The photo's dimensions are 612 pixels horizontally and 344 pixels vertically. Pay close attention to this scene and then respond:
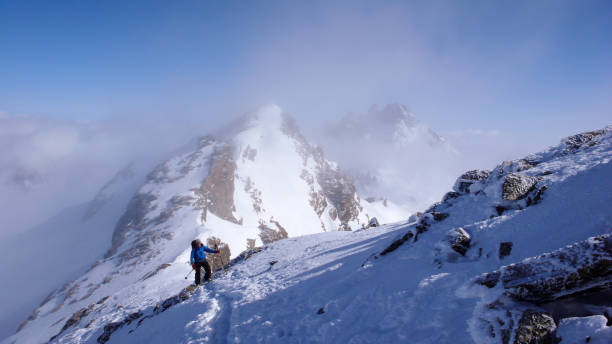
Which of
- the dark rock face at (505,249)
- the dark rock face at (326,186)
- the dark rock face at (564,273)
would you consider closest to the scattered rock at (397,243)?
the dark rock face at (505,249)

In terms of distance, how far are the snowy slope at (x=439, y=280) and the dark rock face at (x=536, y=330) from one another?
0.07 meters

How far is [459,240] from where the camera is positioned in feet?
30.2

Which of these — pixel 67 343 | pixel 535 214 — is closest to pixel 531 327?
pixel 535 214

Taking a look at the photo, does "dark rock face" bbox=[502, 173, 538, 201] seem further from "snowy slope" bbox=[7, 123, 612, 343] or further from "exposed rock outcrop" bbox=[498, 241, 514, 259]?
"exposed rock outcrop" bbox=[498, 241, 514, 259]

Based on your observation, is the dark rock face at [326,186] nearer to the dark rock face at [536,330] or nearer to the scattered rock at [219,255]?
the scattered rock at [219,255]

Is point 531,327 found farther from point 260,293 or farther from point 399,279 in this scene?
point 260,293

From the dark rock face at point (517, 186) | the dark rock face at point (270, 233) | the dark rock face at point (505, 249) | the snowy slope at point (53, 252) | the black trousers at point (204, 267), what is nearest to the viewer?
the dark rock face at point (505, 249)

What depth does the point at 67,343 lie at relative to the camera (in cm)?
1800

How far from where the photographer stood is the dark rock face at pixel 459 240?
9055mm

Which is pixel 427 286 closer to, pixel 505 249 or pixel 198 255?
pixel 505 249

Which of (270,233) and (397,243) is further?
(270,233)

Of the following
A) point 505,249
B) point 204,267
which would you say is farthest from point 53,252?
point 505,249

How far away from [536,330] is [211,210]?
70667mm

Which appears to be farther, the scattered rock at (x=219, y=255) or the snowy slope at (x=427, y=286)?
the scattered rock at (x=219, y=255)
